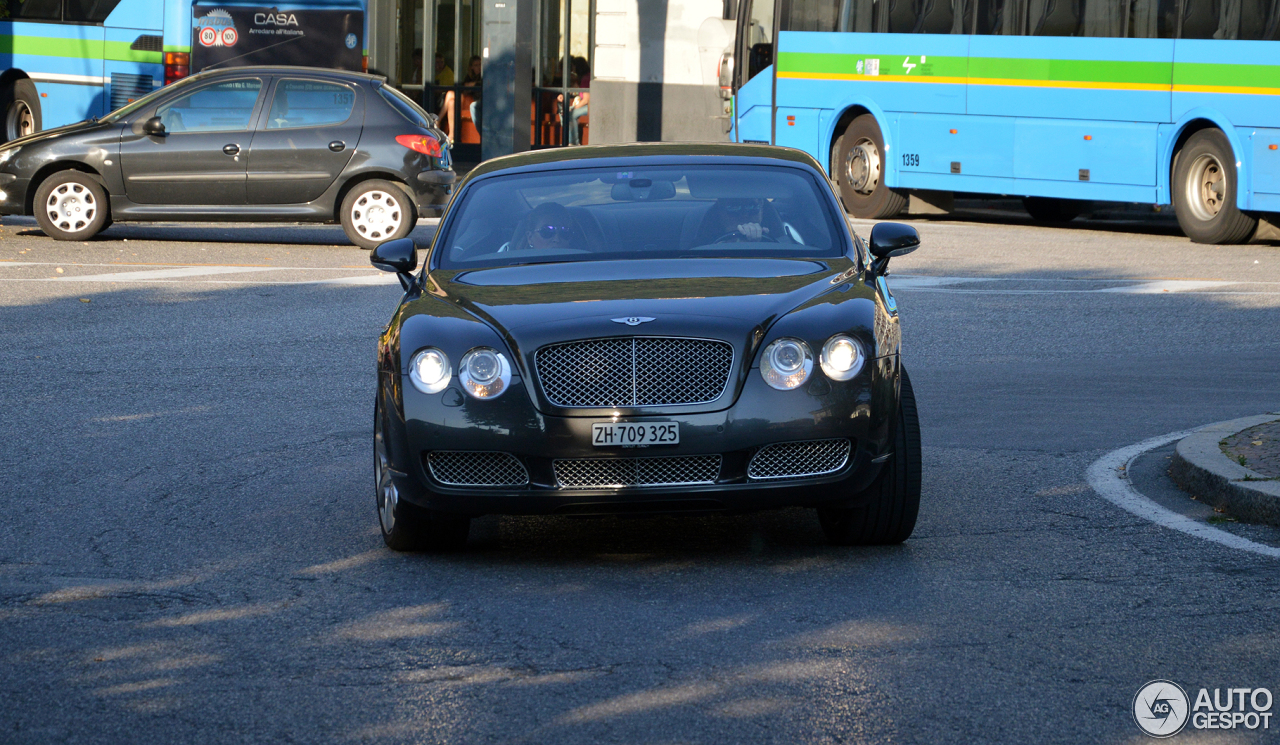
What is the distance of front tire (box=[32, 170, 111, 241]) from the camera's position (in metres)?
17.8

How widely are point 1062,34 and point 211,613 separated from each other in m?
17.7

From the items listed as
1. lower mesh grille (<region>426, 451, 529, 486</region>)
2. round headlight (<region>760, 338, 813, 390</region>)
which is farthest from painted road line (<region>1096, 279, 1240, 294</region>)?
lower mesh grille (<region>426, 451, 529, 486</region>)

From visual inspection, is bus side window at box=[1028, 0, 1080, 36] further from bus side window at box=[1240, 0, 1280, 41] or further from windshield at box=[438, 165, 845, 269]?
windshield at box=[438, 165, 845, 269]

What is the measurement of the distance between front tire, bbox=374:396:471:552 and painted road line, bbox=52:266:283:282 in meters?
9.59

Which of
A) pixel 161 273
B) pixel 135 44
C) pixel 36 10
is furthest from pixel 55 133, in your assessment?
pixel 36 10

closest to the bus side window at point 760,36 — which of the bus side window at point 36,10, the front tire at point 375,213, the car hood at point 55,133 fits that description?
the front tire at point 375,213

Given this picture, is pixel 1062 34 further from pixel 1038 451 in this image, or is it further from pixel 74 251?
pixel 1038 451

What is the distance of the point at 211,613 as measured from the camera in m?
5.35

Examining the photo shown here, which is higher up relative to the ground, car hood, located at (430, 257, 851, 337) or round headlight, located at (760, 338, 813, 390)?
car hood, located at (430, 257, 851, 337)

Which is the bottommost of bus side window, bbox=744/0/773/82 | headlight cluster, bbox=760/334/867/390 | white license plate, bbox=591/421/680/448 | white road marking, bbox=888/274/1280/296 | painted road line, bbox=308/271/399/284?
painted road line, bbox=308/271/399/284

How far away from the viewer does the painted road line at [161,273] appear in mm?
15164

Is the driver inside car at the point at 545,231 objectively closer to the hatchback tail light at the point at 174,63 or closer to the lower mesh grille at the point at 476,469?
the lower mesh grille at the point at 476,469

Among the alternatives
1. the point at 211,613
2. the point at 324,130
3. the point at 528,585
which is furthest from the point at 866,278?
the point at 324,130

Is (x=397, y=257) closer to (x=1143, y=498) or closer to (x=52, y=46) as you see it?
(x=1143, y=498)
